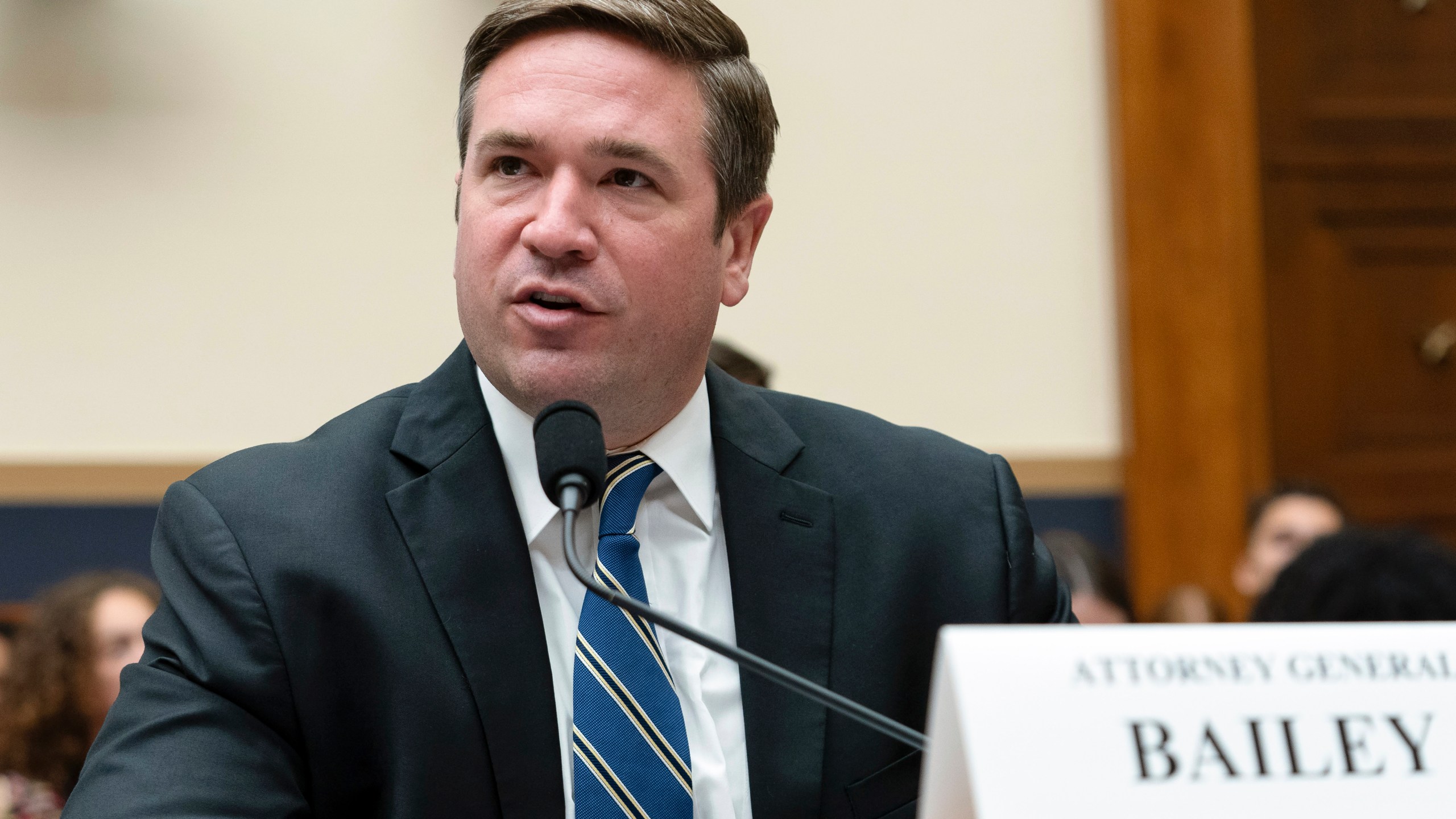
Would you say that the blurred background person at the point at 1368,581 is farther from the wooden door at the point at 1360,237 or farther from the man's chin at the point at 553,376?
the wooden door at the point at 1360,237

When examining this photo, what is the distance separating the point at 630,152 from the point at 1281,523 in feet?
8.89

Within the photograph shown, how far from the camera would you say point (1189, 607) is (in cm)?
358

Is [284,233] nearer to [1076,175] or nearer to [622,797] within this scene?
[1076,175]

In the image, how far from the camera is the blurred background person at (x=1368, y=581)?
190 cm

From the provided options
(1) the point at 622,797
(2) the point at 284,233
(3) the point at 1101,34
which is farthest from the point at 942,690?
(3) the point at 1101,34

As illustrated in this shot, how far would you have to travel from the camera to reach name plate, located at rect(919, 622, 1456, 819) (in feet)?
2.67

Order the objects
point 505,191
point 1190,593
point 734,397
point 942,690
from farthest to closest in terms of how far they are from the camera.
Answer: point 1190,593 < point 734,397 < point 505,191 < point 942,690

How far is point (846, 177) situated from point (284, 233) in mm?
A: 1535

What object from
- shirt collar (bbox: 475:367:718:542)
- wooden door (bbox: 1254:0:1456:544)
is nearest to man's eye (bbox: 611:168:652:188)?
shirt collar (bbox: 475:367:718:542)

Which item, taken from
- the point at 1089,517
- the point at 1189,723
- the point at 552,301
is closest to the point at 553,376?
the point at 552,301

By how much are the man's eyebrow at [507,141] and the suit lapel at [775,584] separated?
0.39 meters

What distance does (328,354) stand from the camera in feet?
12.4

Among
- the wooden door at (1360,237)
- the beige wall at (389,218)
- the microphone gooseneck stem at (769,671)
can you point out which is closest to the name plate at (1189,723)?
the microphone gooseneck stem at (769,671)

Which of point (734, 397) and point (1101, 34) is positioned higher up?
point (1101, 34)
